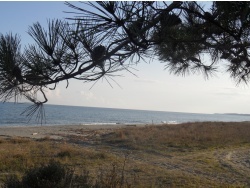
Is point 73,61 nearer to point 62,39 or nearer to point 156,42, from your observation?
point 62,39

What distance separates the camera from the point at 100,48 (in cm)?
238

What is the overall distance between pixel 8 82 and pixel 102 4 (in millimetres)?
992

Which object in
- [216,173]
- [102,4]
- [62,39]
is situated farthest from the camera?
[216,173]

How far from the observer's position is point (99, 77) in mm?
2504

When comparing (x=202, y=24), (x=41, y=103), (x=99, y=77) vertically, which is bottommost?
(x=41, y=103)

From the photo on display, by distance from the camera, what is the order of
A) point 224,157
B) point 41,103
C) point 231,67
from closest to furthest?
point 41,103
point 231,67
point 224,157

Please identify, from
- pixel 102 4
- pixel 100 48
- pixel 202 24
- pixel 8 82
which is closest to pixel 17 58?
pixel 8 82

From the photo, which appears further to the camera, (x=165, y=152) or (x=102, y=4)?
(x=165, y=152)

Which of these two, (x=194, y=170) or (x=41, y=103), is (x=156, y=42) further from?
(x=194, y=170)

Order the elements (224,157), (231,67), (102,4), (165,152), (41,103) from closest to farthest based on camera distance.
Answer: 1. (102,4)
2. (41,103)
3. (231,67)
4. (224,157)
5. (165,152)

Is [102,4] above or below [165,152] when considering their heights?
above

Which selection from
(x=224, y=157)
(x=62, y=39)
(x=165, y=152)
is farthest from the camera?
(x=165, y=152)

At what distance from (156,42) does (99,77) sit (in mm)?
544

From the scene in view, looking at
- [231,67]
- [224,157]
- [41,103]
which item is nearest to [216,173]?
[224,157]
